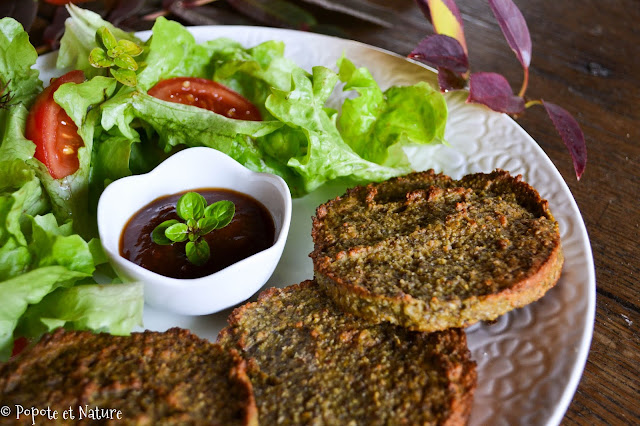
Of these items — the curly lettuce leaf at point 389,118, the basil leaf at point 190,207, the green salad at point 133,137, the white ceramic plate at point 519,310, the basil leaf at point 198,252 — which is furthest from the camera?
the curly lettuce leaf at point 389,118

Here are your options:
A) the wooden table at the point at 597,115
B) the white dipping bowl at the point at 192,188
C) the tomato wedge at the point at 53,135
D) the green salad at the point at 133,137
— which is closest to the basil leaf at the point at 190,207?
the white dipping bowl at the point at 192,188

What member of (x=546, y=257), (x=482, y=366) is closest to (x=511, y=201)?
(x=546, y=257)

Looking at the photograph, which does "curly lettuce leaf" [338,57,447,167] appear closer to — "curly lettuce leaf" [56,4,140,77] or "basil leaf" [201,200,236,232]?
"basil leaf" [201,200,236,232]

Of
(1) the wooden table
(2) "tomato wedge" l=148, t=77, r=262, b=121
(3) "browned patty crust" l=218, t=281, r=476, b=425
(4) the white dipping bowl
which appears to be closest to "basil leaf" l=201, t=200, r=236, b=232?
(4) the white dipping bowl

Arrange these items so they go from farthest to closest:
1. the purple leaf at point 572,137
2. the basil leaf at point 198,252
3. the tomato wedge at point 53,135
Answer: the purple leaf at point 572,137
the tomato wedge at point 53,135
the basil leaf at point 198,252

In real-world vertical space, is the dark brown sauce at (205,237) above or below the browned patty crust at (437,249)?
below

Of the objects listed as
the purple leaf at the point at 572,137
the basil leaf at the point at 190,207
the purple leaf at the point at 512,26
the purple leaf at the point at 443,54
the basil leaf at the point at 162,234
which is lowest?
the basil leaf at the point at 162,234

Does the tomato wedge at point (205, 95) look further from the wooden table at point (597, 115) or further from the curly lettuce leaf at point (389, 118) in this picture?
the wooden table at point (597, 115)
